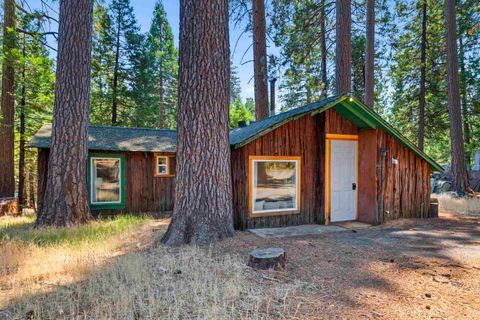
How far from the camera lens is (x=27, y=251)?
4711mm

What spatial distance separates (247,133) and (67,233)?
15.2 feet

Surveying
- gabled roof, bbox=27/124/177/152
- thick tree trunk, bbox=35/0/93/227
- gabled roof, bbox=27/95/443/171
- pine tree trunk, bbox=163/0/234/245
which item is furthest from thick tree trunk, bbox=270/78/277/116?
thick tree trunk, bbox=35/0/93/227

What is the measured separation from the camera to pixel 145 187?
9906 mm

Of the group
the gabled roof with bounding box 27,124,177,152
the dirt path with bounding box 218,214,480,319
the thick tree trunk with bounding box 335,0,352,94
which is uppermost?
the thick tree trunk with bounding box 335,0,352,94

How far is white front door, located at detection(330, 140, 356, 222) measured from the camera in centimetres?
788

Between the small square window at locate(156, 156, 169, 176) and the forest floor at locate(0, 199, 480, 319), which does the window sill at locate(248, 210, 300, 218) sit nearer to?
the forest floor at locate(0, 199, 480, 319)

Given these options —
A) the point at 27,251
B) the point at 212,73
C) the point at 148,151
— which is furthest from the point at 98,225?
the point at 212,73

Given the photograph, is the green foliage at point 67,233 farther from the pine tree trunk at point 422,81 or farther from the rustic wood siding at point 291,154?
the pine tree trunk at point 422,81

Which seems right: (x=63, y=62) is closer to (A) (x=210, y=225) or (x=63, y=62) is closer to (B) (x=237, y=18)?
(A) (x=210, y=225)

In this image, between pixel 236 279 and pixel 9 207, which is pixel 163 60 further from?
pixel 236 279

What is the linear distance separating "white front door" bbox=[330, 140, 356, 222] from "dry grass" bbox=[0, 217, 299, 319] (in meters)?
4.41

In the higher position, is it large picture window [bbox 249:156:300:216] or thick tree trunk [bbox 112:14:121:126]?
thick tree trunk [bbox 112:14:121:126]

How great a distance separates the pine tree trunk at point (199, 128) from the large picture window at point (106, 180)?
483cm

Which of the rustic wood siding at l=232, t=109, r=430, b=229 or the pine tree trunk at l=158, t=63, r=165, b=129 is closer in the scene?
the rustic wood siding at l=232, t=109, r=430, b=229
